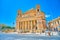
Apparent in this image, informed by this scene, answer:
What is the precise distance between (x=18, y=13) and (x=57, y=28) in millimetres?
1504

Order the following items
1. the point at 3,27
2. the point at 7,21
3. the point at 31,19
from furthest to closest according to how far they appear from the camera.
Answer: the point at 31,19
the point at 3,27
the point at 7,21

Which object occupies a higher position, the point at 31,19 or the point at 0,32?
the point at 31,19

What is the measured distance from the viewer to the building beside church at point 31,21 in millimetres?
6309

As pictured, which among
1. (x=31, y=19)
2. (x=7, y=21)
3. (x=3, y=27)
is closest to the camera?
(x=7, y=21)

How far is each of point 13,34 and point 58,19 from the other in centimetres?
181

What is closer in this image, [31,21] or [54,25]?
[54,25]

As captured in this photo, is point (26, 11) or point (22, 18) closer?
point (26, 11)

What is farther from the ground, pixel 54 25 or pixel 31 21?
pixel 31 21

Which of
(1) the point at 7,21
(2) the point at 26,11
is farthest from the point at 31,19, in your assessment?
(1) the point at 7,21

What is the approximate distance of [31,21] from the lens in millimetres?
6797

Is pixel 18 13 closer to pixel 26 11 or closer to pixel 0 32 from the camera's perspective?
pixel 26 11

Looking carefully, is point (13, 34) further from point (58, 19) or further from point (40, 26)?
point (58, 19)

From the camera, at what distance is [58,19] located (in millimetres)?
6246

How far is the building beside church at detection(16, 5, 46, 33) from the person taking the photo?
631 cm
